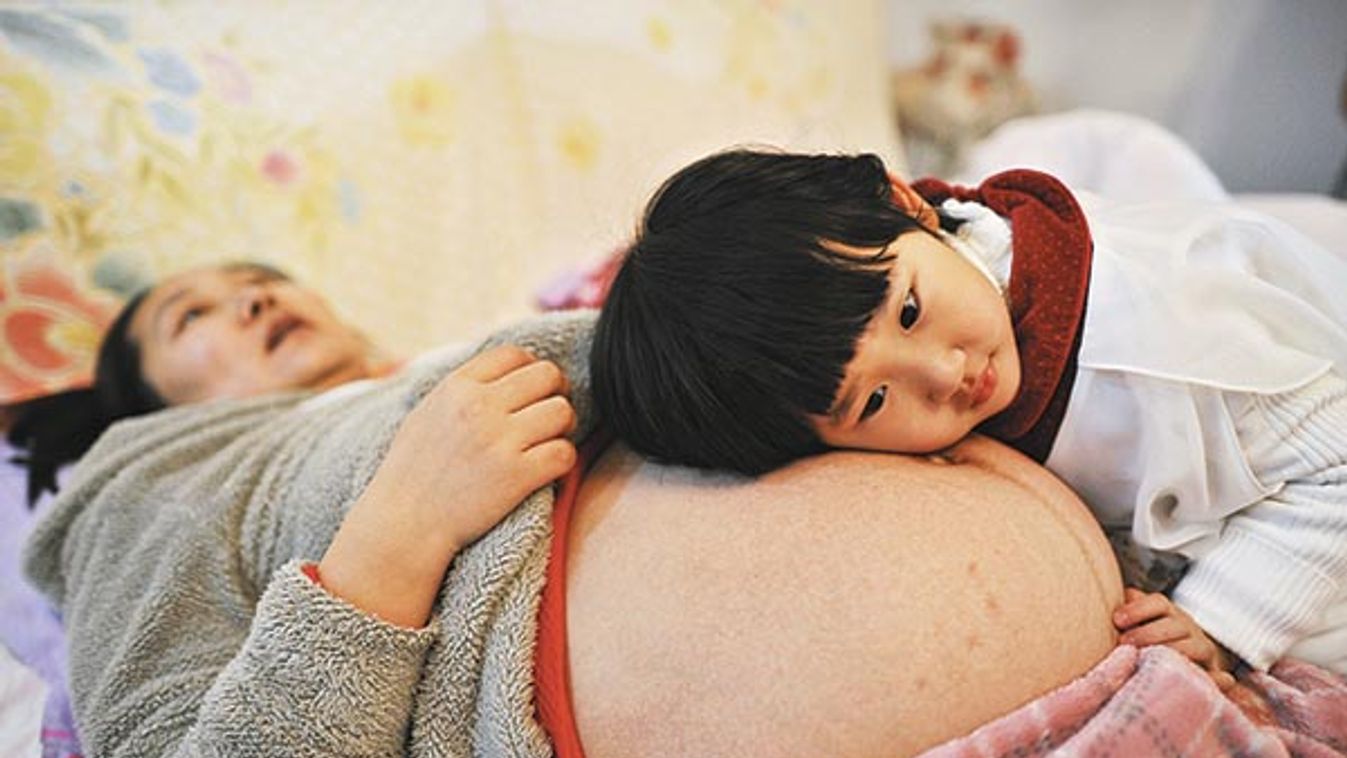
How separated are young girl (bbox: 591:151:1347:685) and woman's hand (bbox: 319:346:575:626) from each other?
0.26 ft

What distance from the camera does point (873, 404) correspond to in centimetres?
71

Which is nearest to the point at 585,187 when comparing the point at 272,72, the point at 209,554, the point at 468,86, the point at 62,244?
the point at 468,86

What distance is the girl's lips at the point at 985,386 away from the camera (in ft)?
2.33

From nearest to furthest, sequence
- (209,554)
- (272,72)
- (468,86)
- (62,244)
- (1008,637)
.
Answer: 1. (1008,637)
2. (209,554)
3. (62,244)
4. (272,72)
5. (468,86)

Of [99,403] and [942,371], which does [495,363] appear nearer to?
[942,371]

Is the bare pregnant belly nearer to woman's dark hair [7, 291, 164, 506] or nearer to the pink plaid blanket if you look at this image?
the pink plaid blanket

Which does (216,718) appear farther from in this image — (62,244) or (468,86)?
(468,86)

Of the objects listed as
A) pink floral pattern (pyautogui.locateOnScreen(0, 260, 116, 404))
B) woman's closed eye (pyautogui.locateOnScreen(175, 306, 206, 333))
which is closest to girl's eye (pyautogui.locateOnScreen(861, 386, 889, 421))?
woman's closed eye (pyautogui.locateOnScreen(175, 306, 206, 333))

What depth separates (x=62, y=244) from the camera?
4.03 ft

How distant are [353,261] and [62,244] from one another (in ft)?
1.22

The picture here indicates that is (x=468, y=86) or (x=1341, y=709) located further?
(x=468, y=86)

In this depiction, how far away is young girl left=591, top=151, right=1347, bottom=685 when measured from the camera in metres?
0.67

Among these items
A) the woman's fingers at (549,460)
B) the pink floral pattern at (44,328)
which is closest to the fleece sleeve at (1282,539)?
the woman's fingers at (549,460)

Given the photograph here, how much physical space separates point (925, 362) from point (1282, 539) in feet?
0.92
